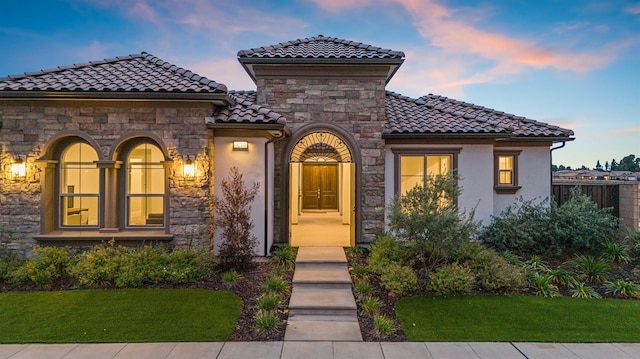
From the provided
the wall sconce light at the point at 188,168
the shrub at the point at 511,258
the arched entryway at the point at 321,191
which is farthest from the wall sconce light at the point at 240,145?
the shrub at the point at 511,258

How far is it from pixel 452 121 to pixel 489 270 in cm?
553

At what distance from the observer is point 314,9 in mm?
14141

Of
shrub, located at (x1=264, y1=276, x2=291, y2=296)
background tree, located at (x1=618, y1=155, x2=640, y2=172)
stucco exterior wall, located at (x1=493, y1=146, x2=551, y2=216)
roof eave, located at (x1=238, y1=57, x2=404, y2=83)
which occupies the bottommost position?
shrub, located at (x1=264, y1=276, x2=291, y2=296)

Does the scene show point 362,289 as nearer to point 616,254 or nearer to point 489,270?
point 489,270

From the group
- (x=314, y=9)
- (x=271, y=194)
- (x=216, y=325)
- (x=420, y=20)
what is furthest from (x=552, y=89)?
(x=216, y=325)

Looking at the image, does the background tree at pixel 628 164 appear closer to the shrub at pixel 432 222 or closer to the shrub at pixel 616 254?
the shrub at pixel 616 254

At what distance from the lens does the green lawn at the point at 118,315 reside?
5.57 m

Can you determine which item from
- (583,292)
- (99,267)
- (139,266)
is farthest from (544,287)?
(99,267)

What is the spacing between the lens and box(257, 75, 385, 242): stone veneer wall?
1080 centimetres

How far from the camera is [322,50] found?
1126cm

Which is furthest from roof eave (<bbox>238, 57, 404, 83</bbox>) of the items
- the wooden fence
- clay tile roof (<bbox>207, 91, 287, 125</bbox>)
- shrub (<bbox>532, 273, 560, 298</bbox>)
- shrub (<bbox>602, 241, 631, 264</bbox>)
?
the wooden fence

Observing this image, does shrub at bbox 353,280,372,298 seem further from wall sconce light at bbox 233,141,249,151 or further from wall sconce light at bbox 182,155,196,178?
wall sconce light at bbox 182,155,196,178

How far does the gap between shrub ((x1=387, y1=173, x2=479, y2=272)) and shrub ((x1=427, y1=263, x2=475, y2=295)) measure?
562mm

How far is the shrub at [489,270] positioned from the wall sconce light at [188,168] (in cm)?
679
